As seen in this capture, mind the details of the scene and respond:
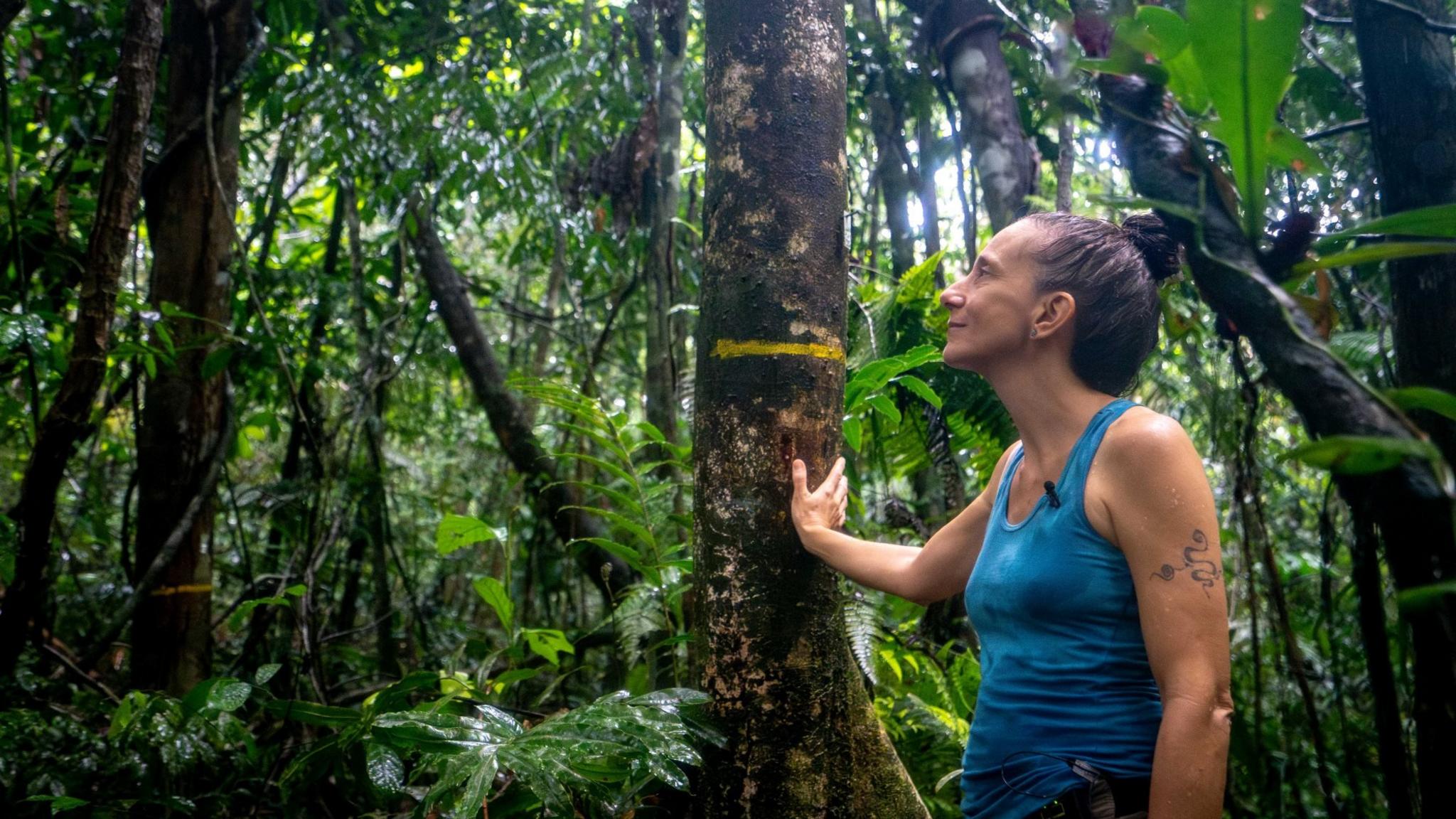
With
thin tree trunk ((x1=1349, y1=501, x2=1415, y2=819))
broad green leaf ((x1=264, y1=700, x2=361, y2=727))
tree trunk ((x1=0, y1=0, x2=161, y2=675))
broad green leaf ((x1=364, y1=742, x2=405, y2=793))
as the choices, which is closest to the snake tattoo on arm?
thin tree trunk ((x1=1349, y1=501, x2=1415, y2=819))

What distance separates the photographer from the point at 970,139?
313cm

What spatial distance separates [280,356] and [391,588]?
2.52m

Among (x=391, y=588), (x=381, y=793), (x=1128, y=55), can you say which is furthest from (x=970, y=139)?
(x=391, y=588)

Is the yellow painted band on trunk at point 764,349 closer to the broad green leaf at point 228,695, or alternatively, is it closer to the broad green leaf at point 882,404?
the broad green leaf at point 882,404

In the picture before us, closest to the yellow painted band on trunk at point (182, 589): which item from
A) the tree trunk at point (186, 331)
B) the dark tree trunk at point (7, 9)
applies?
the tree trunk at point (186, 331)

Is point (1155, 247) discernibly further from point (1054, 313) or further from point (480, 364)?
point (480, 364)

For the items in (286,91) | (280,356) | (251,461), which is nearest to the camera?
(280,356)

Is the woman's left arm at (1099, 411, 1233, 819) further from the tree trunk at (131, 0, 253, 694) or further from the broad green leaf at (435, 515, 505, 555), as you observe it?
the tree trunk at (131, 0, 253, 694)

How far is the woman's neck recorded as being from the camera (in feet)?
5.44

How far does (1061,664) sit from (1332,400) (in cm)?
84

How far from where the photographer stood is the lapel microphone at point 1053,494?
1.55 meters

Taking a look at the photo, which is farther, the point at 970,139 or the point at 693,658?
the point at 970,139

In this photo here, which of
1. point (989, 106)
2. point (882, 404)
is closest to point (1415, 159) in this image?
point (882, 404)

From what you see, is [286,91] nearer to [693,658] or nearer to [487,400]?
[487,400]
